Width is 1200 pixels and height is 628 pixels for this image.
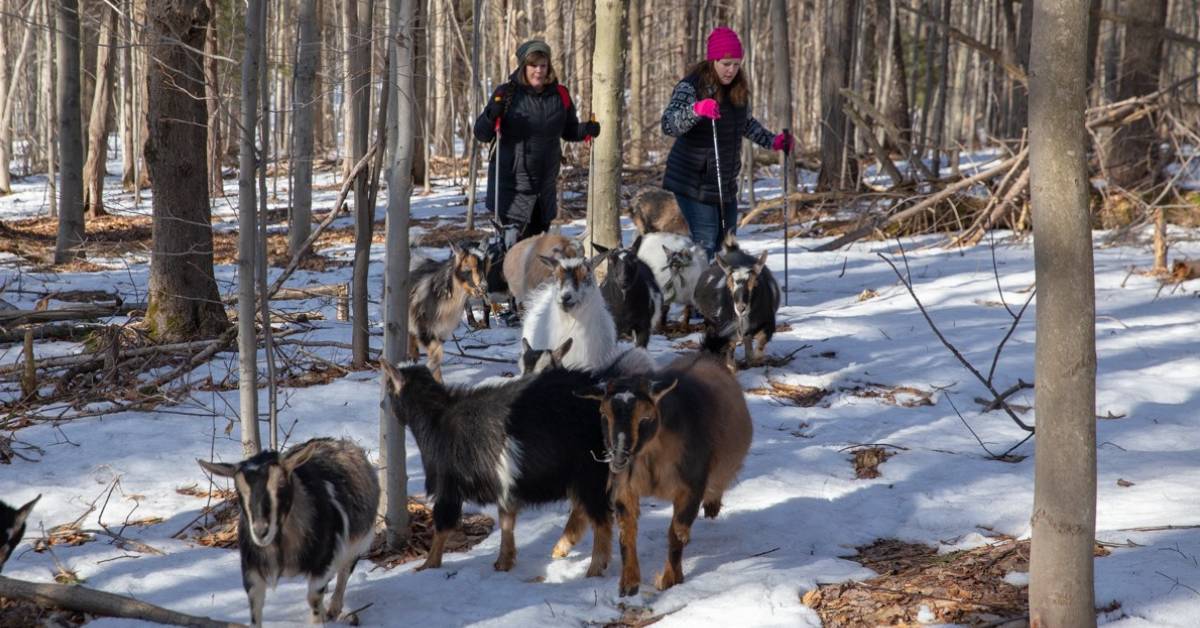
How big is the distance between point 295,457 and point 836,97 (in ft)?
52.9

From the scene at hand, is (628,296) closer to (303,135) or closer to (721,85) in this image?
(721,85)

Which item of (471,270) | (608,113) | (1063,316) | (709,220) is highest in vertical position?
(608,113)

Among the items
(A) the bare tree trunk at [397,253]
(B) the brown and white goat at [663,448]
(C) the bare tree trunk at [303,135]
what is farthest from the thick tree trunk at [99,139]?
(B) the brown and white goat at [663,448]

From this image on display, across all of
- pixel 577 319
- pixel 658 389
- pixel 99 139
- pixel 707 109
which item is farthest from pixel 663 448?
pixel 99 139

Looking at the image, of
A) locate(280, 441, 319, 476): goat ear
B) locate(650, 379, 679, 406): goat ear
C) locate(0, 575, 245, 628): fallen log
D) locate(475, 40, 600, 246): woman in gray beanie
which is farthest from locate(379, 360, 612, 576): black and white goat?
locate(475, 40, 600, 246): woman in gray beanie

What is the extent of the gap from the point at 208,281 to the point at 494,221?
10.1ft

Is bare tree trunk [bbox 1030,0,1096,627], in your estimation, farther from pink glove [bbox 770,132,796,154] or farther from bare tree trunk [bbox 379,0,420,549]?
pink glove [bbox 770,132,796,154]

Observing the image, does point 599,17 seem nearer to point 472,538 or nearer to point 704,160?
point 704,160

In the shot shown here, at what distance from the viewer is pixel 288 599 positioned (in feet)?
16.0

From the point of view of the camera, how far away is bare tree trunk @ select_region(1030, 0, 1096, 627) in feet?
11.9

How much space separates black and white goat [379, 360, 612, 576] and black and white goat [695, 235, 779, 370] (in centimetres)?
351

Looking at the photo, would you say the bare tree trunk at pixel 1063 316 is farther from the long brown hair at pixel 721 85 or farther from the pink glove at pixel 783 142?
the pink glove at pixel 783 142

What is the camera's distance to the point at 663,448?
16.0 ft

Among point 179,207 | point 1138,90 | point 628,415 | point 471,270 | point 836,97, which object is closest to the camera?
point 628,415
